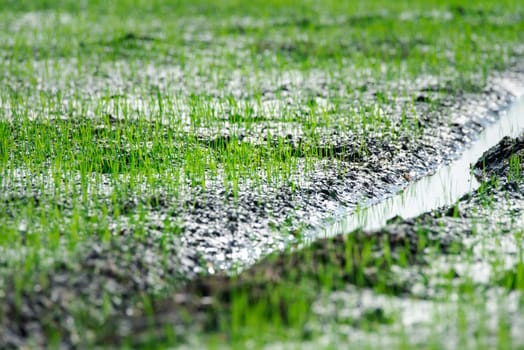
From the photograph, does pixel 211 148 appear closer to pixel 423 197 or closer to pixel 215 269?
pixel 423 197

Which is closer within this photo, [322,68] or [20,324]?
[20,324]

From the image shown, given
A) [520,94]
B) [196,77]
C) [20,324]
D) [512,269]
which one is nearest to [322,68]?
[196,77]

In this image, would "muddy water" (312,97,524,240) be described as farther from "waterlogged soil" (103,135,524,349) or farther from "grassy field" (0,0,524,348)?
"waterlogged soil" (103,135,524,349)

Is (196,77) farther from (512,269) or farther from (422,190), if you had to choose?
(512,269)

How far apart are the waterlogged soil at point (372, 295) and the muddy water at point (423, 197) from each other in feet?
1.65

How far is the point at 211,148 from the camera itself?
18.4 ft

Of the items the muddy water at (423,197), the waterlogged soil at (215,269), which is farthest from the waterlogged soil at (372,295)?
the muddy water at (423,197)

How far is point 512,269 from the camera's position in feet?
12.1

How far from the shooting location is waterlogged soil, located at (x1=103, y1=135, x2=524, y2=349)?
3113 mm

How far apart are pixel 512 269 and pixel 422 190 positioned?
172 centimetres

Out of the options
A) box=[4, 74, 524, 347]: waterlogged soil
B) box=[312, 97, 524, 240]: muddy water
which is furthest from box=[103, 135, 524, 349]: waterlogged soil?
box=[312, 97, 524, 240]: muddy water

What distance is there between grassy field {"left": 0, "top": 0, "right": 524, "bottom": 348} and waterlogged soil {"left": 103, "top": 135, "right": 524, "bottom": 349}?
1 cm

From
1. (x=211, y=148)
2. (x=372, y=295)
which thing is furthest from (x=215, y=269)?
(x=211, y=148)

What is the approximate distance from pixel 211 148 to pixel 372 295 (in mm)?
2390
